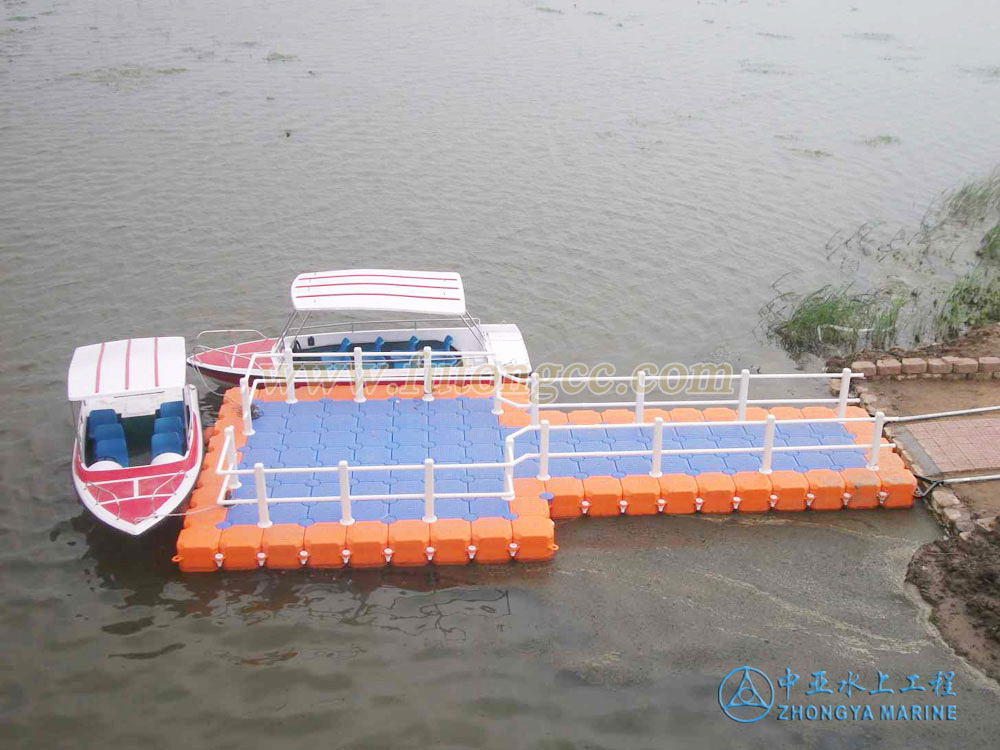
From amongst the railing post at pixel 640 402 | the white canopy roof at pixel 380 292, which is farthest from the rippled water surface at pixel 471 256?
the white canopy roof at pixel 380 292

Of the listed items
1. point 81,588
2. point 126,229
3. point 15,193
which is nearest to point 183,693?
point 81,588

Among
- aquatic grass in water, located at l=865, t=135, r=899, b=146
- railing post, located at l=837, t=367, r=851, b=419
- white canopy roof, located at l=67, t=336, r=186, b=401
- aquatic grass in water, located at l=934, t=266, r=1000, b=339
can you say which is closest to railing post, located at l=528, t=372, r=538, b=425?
railing post, located at l=837, t=367, r=851, b=419

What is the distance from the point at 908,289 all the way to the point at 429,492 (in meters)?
17.7

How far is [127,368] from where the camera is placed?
15.9 meters

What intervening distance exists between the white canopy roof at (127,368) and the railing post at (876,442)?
1159 centimetres

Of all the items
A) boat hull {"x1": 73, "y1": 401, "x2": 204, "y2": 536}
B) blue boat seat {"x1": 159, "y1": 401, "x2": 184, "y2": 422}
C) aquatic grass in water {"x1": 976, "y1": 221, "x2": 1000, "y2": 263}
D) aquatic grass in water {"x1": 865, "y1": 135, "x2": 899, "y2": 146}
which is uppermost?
aquatic grass in water {"x1": 865, "y1": 135, "x2": 899, "y2": 146}

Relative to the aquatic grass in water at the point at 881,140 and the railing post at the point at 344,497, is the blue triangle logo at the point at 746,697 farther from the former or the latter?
the aquatic grass in water at the point at 881,140

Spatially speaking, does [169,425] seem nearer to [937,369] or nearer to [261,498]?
[261,498]

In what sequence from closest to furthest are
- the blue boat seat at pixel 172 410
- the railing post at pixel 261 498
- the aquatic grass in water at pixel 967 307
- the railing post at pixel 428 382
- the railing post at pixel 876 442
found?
the railing post at pixel 261 498, the railing post at pixel 876 442, the blue boat seat at pixel 172 410, the railing post at pixel 428 382, the aquatic grass in water at pixel 967 307

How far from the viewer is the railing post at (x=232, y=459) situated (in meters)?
14.3

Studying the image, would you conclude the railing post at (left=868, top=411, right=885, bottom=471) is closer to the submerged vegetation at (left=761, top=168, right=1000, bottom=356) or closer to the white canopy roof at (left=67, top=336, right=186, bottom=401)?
the submerged vegetation at (left=761, top=168, right=1000, bottom=356)

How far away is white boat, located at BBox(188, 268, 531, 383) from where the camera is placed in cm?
1761

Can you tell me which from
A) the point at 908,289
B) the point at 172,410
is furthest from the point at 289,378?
the point at 908,289

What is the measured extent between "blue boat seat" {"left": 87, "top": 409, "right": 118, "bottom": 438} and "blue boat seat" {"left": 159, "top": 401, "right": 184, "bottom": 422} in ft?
2.72
